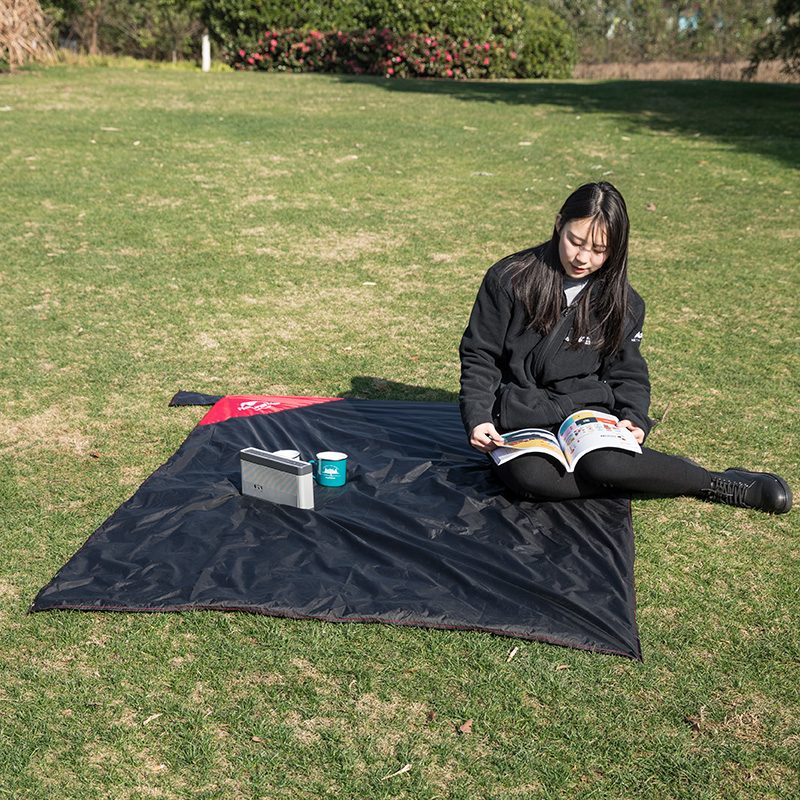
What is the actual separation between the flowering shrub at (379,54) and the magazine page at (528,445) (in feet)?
55.2

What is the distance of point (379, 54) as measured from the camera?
1919cm

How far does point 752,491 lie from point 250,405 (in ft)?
8.58

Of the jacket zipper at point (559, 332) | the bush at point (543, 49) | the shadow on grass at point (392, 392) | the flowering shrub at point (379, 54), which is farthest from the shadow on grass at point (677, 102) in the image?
the jacket zipper at point (559, 332)

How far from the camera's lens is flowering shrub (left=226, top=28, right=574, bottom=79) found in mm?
18922

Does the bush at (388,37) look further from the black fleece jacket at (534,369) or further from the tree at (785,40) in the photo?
the black fleece jacket at (534,369)

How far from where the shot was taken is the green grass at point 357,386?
2525 mm

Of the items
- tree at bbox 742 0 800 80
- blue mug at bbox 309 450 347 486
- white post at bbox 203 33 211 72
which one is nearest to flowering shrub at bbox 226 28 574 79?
white post at bbox 203 33 211 72

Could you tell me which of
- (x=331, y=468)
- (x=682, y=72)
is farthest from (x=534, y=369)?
(x=682, y=72)

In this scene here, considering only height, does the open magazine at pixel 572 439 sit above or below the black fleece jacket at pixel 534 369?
below

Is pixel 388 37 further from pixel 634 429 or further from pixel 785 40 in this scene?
pixel 634 429

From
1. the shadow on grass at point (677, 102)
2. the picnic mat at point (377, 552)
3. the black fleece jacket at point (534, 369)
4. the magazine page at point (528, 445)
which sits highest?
the shadow on grass at point (677, 102)

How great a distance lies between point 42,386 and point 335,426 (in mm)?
1820

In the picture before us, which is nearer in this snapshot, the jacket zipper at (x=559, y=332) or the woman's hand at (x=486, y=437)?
the woman's hand at (x=486, y=437)

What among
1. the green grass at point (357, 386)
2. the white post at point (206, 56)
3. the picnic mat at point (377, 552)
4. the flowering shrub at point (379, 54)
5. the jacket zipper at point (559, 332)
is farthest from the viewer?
the white post at point (206, 56)
